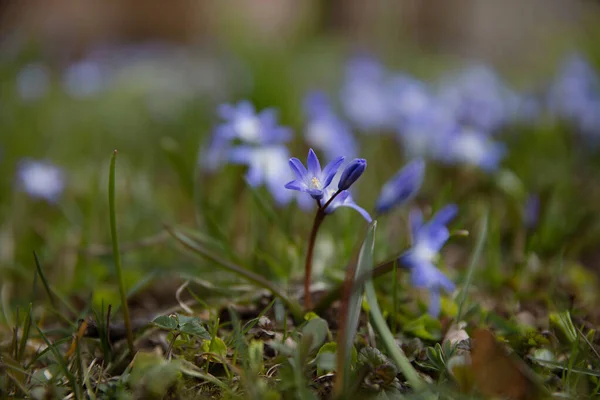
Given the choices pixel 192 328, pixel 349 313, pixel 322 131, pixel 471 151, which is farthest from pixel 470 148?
pixel 192 328

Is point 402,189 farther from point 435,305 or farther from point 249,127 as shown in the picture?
point 249,127

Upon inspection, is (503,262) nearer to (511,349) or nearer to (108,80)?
(511,349)

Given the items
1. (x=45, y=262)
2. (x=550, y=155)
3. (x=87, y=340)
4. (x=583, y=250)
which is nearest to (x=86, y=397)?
(x=87, y=340)

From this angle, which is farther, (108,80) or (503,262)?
(108,80)

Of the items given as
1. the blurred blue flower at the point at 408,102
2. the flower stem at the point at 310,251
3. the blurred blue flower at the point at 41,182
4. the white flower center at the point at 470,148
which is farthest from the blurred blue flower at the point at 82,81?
the flower stem at the point at 310,251

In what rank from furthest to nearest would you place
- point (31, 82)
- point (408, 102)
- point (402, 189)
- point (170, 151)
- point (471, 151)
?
point (31, 82) < point (408, 102) < point (471, 151) < point (170, 151) < point (402, 189)

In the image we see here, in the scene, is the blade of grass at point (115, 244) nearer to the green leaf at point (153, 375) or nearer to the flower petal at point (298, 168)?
the green leaf at point (153, 375)

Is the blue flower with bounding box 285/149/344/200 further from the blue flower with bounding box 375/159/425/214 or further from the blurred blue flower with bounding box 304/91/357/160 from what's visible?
the blurred blue flower with bounding box 304/91/357/160
